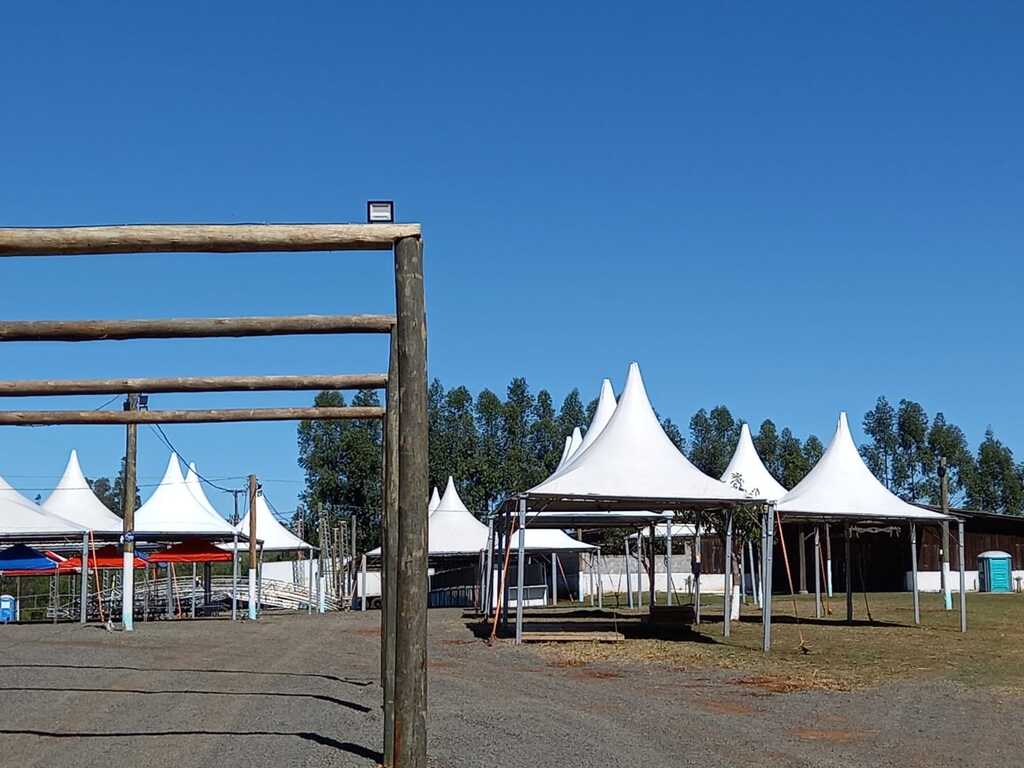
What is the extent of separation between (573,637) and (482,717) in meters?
11.2

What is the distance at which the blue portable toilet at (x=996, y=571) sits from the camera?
157 ft

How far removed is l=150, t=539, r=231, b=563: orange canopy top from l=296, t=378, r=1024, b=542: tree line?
35.6 meters

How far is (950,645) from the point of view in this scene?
2139 cm

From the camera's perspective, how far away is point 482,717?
11734 mm

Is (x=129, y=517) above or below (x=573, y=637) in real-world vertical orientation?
above

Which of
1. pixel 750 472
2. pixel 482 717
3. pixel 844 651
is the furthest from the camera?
pixel 750 472

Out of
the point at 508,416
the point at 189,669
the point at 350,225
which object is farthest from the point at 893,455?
the point at 350,225

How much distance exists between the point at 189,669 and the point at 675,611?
13659mm

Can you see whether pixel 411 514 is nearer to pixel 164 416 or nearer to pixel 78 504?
pixel 164 416

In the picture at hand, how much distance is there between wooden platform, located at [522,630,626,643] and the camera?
22609 mm

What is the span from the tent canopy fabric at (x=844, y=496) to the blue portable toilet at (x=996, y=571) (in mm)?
22829

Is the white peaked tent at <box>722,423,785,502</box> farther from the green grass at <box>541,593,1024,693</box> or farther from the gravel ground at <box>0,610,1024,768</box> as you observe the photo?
the gravel ground at <box>0,610,1024,768</box>

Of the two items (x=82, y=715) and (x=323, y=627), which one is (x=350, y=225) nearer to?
(x=82, y=715)

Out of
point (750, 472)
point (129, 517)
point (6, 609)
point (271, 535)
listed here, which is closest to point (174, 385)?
point (129, 517)
